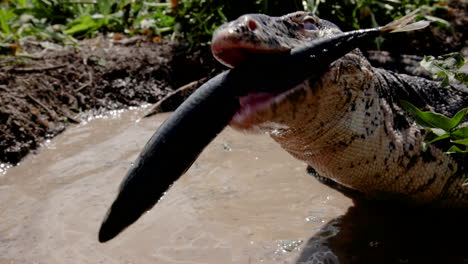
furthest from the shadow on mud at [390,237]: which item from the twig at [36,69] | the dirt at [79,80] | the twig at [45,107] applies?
the twig at [36,69]

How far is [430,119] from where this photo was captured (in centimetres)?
241

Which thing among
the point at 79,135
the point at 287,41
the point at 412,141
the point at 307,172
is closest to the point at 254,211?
the point at 307,172

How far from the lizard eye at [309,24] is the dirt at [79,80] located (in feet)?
8.77

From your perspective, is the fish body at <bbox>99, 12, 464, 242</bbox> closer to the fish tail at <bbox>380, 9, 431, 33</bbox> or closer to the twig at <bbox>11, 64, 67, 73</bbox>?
the fish tail at <bbox>380, 9, 431, 33</bbox>

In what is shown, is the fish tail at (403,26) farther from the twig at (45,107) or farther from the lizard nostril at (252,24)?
the twig at (45,107)

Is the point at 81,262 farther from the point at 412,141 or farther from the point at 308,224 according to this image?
the point at 412,141

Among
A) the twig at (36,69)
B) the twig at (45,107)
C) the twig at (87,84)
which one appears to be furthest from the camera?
the twig at (87,84)

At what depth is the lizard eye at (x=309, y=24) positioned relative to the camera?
102 inches

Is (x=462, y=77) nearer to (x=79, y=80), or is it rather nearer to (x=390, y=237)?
(x=390, y=237)

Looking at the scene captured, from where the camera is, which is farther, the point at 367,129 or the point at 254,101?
the point at 367,129

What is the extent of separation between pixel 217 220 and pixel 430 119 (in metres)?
1.35

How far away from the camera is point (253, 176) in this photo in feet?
12.2

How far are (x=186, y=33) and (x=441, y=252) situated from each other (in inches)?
151

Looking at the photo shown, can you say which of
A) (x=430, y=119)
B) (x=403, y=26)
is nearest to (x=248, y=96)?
(x=403, y=26)
